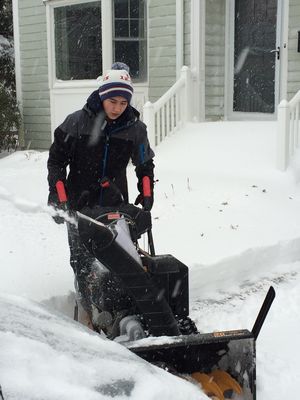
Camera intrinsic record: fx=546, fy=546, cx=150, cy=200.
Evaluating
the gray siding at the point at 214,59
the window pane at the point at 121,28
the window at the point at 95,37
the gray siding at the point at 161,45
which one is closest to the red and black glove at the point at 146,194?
the gray siding at the point at 214,59

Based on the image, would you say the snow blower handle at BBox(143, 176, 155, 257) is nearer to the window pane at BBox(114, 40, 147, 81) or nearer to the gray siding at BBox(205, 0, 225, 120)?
the gray siding at BBox(205, 0, 225, 120)

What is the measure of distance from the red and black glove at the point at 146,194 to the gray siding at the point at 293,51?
278 inches

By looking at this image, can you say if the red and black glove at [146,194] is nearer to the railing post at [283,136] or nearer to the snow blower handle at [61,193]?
the snow blower handle at [61,193]

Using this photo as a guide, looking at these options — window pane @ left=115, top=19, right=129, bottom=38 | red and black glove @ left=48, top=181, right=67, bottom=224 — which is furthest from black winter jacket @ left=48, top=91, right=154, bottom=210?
window pane @ left=115, top=19, right=129, bottom=38

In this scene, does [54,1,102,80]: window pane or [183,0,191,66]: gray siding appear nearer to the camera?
[183,0,191,66]: gray siding

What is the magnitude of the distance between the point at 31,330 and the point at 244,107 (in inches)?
377

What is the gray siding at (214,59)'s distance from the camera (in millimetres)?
10570

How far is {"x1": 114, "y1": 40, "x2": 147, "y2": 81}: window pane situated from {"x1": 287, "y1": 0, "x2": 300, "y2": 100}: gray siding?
3.20 m

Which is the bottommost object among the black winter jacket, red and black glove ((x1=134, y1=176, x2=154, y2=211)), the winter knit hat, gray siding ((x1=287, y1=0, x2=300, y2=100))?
red and black glove ((x1=134, y1=176, x2=154, y2=211))

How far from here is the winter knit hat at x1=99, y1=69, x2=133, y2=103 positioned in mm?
3328

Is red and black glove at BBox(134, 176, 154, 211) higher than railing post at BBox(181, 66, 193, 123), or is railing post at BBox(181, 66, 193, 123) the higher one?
railing post at BBox(181, 66, 193, 123)

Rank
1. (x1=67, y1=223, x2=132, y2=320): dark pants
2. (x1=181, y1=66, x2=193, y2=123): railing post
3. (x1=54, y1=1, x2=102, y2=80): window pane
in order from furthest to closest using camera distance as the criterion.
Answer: (x1=54, y1=1, x2=102, y2=80): window pane
(x1=181, y1=66, x2=193, y2=123): railing post
(x1=67, y1=223, x2=132, y2=320): dark pants

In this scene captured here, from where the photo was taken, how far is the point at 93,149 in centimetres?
346


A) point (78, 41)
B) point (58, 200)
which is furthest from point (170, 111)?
point (58, 200)
